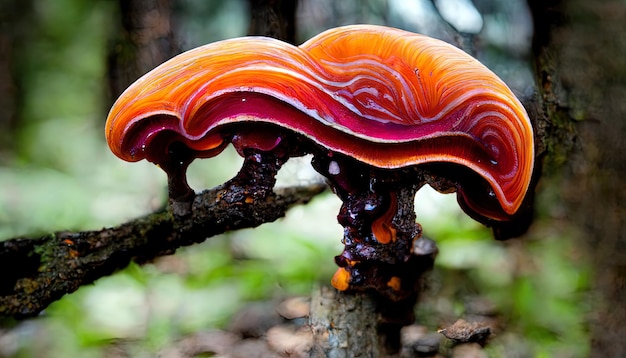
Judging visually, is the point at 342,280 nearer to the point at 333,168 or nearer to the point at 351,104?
the point at 333,168

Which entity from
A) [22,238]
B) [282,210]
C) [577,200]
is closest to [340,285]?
[282,210]

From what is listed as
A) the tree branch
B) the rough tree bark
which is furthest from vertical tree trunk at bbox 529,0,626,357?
the tree branch

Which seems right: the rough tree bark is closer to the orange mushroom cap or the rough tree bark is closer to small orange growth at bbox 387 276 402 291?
small orange growth at bbox 387 276 402 291

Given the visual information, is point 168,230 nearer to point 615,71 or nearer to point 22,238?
point 22,238

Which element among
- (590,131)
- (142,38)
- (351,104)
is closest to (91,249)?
(142,38)

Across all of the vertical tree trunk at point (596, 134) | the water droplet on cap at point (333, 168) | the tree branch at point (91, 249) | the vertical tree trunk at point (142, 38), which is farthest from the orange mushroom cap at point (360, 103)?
the vertical tree trunk at point (142, 38)

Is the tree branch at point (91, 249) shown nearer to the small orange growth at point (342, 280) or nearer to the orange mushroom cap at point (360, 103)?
the small orange growth at point (342, 280)
